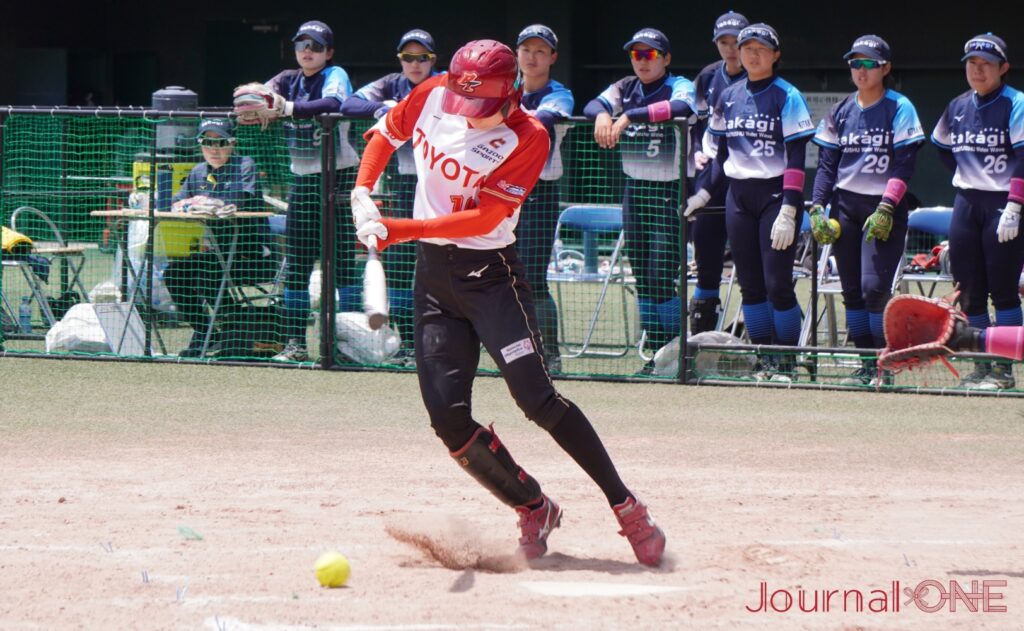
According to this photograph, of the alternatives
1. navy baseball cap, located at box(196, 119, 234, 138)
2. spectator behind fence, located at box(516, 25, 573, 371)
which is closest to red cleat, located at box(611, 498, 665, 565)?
spectator behind fence, located at box(516, 25, 573, 371)

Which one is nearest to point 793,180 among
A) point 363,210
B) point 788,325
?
point 788,325

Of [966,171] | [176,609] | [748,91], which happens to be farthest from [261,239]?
[176,609]

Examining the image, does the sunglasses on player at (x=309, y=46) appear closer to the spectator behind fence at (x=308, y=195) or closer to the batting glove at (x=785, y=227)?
the spectator behind fence at (x=308, y=195)

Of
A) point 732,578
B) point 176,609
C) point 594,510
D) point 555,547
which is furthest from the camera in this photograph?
point 594,510

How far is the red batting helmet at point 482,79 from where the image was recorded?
17.1ft

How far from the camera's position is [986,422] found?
8.79 metres

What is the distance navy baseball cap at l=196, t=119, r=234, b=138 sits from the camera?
1064 centimetres

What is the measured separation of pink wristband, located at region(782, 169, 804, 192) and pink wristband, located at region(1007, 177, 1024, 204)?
4.53 ft

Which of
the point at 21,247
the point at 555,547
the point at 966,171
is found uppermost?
the point at 966,171

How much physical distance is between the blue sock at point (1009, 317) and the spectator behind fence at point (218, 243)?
5419 mm

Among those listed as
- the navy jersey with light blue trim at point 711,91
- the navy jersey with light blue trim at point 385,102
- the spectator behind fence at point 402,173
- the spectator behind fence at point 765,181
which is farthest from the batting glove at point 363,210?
the navy jersey with light blue trim at point 711,91

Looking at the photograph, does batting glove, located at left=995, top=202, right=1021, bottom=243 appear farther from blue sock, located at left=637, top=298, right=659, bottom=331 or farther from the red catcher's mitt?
the red catcher's mitt

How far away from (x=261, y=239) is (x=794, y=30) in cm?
1327

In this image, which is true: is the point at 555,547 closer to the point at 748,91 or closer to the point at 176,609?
the point at 176,609
